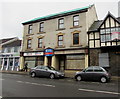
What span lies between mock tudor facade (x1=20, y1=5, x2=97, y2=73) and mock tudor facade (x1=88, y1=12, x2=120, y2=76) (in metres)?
1.03

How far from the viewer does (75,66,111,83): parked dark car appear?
10.5 meters

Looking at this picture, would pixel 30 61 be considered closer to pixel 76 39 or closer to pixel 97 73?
pixel 76 39

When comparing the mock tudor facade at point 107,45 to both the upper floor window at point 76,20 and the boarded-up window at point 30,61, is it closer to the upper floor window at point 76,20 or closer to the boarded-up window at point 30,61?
the upper floor window at point 76,20

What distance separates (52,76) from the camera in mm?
12797

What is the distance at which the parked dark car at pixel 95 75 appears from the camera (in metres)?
10.5

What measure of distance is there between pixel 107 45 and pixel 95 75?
594 centimetres

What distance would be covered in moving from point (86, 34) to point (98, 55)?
3475 millimetres

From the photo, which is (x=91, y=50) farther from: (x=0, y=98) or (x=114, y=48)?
(x=0, y=98)

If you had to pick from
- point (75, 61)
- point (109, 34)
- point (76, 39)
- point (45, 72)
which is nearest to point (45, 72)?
point (45, 72)

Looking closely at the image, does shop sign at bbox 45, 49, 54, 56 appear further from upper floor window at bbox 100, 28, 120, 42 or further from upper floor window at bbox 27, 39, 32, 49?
upper floor window at bbox 100, 28, 120, 42

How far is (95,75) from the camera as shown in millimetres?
10891

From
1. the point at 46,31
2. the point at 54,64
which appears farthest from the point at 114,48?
the point at 46,31

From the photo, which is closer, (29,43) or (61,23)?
(61,23)

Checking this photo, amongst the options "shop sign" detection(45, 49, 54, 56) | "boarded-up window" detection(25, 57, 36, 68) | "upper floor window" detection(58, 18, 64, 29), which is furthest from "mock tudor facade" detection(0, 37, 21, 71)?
"upper floor window" detection(58, 18, 64, 29)
